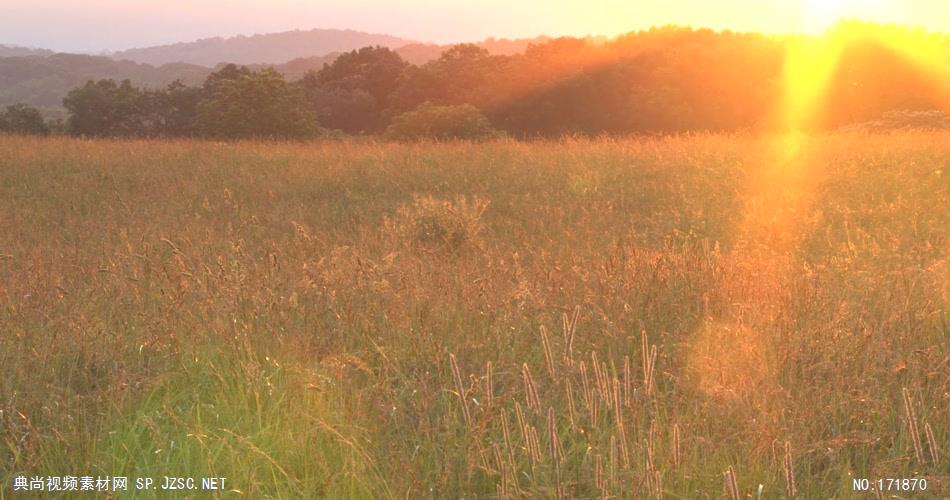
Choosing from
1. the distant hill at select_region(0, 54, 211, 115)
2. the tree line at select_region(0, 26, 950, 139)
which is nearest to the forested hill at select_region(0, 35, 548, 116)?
the distant hill at select_region(0, 54, 211, 115)

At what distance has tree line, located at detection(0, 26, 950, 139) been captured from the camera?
2819cm

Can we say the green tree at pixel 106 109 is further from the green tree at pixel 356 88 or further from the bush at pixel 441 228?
the bush at pixel 441 228

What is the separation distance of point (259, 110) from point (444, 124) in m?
7.29

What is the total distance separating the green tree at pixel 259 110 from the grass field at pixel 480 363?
21098 millimetres

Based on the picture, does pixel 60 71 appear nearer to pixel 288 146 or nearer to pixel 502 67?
pixel 502 67

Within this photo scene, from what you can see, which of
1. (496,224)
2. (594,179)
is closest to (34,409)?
(496,224)

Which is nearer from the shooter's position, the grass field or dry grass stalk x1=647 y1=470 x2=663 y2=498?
dry grass stalk x1=647 y1=470 x2=663 y2=498

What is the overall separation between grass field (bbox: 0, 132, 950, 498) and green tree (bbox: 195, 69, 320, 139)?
21098mm

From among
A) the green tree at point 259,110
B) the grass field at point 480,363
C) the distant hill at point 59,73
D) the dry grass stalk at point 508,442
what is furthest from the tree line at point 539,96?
the distant hill at point 59,73

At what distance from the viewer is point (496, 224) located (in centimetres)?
722

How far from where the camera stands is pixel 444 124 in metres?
25.5

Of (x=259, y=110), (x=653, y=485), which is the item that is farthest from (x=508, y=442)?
(x=259, y=110)

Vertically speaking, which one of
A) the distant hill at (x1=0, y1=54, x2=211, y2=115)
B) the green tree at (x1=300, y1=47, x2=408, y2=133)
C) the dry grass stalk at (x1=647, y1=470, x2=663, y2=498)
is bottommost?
the dry grass stalk at (x1=647, y1=470, x2=663, y2=498)

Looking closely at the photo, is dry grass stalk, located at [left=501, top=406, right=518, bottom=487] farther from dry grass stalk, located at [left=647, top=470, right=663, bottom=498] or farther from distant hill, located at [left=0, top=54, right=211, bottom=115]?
distant hill, located at [left=0, top=54, right=211, bottom=115]
